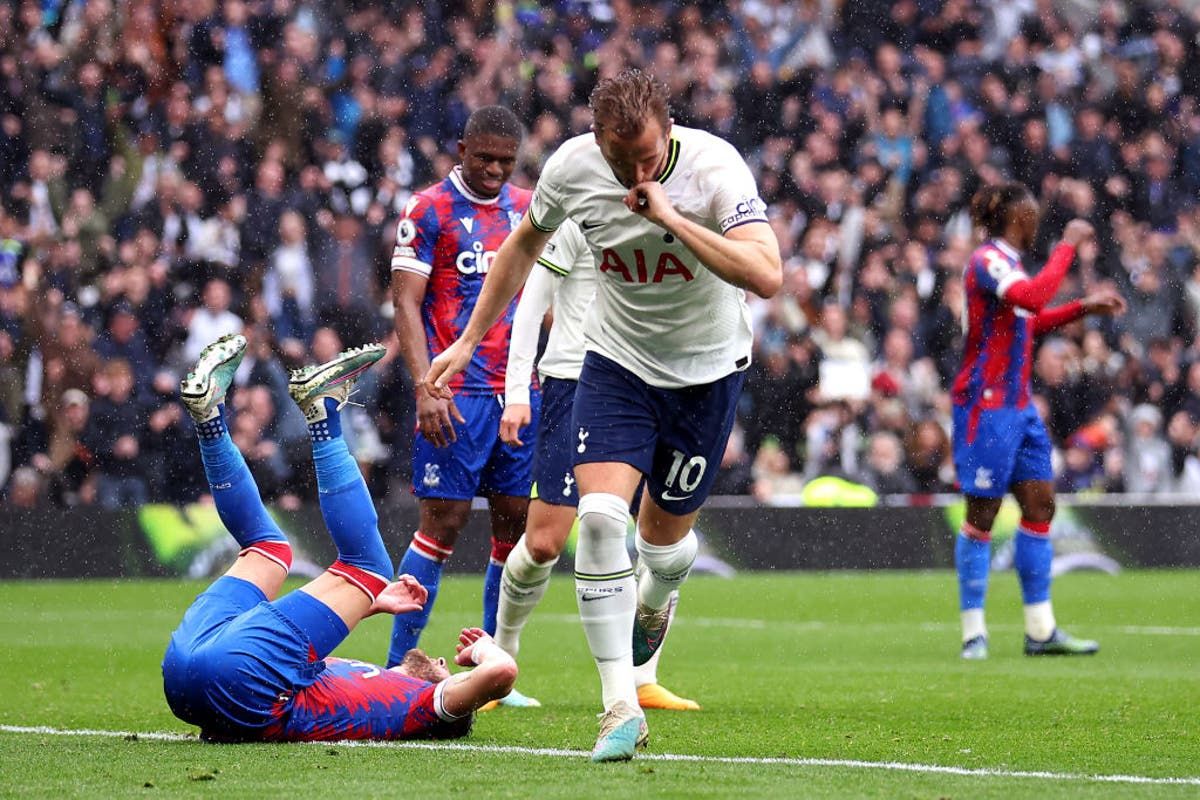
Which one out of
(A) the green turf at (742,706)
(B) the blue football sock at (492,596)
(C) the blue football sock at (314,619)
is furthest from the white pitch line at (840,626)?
(C) the blue football sock at (314,619)

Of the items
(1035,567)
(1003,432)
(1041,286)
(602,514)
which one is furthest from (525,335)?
(1035,567)

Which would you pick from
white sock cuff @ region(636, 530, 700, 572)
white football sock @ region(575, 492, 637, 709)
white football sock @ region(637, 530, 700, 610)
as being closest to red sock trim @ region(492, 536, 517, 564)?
white football sock @ region(637, 530, 700, 610)

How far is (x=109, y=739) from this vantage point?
6.59 meters

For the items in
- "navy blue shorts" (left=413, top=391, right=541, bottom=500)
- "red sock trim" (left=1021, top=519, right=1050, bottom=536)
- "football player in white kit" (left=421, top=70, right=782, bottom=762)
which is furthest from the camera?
"red sock trim" (left=1021, top=519, right=1050, bottom=536)

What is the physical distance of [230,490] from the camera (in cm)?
675

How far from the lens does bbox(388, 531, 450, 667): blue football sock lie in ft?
26.5

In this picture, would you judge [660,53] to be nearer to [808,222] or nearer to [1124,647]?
[808,222]

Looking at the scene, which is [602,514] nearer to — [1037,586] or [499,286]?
[499,286]

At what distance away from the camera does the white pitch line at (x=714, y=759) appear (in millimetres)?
5469

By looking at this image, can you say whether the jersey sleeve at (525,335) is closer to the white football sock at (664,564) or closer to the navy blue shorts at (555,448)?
the navy blue shorts at (555,448)

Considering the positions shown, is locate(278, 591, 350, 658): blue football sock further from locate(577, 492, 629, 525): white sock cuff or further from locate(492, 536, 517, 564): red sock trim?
locate(492, 536, 517, 564): red sock trim

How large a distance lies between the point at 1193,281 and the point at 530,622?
33.1 feet

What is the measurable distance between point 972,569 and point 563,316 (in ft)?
11.9

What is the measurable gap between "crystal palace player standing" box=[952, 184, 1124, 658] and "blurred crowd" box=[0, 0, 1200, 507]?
6.58m
